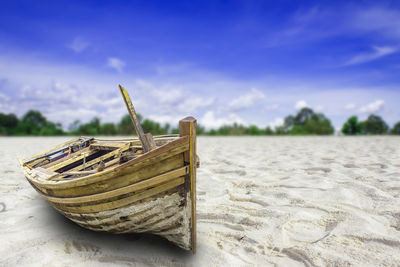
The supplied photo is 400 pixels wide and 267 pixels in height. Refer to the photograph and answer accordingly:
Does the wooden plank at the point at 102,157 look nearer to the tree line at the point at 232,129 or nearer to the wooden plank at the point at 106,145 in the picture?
the wooden plank at the point at 106,145

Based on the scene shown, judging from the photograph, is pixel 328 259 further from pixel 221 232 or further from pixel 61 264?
pixel 61 264

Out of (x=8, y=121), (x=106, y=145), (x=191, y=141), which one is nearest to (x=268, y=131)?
(x=106, y=145)

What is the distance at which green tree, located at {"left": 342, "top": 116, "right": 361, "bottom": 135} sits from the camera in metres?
34.4

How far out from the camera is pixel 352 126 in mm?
34750

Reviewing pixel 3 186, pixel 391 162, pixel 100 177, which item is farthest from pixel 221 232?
pixel 391 162

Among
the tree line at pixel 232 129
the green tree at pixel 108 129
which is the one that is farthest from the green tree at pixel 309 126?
the green tree at pixel 108 129

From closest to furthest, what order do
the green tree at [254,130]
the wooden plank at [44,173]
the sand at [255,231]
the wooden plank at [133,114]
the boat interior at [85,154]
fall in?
the sand at [255,231], the wooden plank at [133,114], the wooden plank at [44,173], the boat interior at [85,154], the green tree at [254,130]

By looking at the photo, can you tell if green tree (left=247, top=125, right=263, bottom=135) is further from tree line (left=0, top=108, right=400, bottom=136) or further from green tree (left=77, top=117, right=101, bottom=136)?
green tree (left=77, top=117, right=101, bottom=136)

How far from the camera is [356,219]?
2.88m

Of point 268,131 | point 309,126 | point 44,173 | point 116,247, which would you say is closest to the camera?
point 116,247

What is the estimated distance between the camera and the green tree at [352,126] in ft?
113

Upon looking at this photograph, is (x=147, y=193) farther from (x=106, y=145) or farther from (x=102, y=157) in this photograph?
(x=106, y=145)

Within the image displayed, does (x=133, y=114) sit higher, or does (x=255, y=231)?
(x=133, y=114)

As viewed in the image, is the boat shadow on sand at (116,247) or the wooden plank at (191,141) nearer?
the wooden plank at (191,141)
